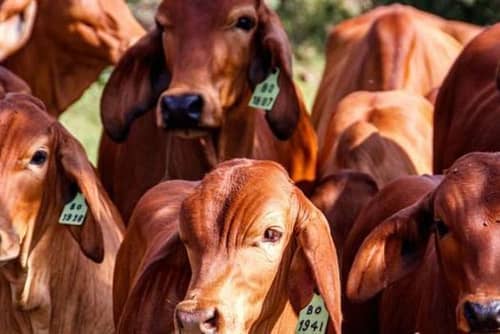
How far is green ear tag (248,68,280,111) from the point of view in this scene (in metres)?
9.05

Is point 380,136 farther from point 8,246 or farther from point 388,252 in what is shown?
point 8,246

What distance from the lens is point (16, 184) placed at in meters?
7.75

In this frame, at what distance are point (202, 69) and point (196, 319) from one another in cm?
240

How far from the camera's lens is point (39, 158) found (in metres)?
7.83

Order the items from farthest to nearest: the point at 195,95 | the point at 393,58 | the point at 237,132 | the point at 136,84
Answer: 1. the point at 393,58
2. the point at 136,84
3. the point at 237,132
4. the point at 195,95

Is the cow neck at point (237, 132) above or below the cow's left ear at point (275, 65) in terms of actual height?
below

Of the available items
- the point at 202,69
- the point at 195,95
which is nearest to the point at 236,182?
the point at 195,95

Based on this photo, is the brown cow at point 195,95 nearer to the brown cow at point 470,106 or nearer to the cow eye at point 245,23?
the cow eye at point 245,23

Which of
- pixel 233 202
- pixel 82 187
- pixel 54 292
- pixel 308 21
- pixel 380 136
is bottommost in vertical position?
pixel 308 21

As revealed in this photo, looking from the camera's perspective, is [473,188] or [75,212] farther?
[75,212]

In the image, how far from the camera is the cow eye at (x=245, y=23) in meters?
9.01

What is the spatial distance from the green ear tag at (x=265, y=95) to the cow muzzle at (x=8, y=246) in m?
1.68

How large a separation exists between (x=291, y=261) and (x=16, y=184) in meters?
1.22

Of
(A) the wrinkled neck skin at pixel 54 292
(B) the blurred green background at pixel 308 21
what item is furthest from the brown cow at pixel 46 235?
(B) the blurred green background at pixel 308 21
